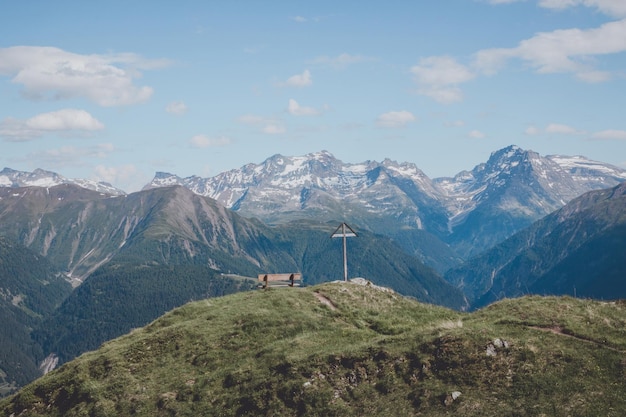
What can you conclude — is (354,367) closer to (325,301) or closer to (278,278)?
(325,301)

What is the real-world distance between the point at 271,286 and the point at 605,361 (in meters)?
33.5

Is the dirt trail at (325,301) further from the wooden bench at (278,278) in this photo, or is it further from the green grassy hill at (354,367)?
the wooden bench at (278,278)

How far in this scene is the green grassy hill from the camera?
31625mm

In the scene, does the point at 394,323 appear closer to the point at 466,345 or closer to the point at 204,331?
the point at 466,345

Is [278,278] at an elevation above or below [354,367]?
above

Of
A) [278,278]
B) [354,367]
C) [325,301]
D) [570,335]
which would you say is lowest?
[354,367]

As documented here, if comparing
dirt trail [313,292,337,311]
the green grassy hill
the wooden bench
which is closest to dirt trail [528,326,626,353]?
the green grassy hill

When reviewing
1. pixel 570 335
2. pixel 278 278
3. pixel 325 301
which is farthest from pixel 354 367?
pixel 278 278

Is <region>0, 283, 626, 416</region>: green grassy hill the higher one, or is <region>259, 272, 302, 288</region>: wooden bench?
<region>259, 272, 302, 288</region>: wooden bench

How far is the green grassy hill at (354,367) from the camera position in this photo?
3162 cm

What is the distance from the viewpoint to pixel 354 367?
36.4m

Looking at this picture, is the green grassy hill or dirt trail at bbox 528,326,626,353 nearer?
the green grassy hill

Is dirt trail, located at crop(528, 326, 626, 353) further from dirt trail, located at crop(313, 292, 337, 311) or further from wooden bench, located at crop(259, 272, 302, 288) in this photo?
wooden bench, located at crop(259, 272, 302, 288)

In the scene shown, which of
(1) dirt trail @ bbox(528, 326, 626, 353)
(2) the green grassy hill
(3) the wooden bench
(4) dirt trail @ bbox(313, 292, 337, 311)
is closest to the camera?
(2) the green grassy hill
